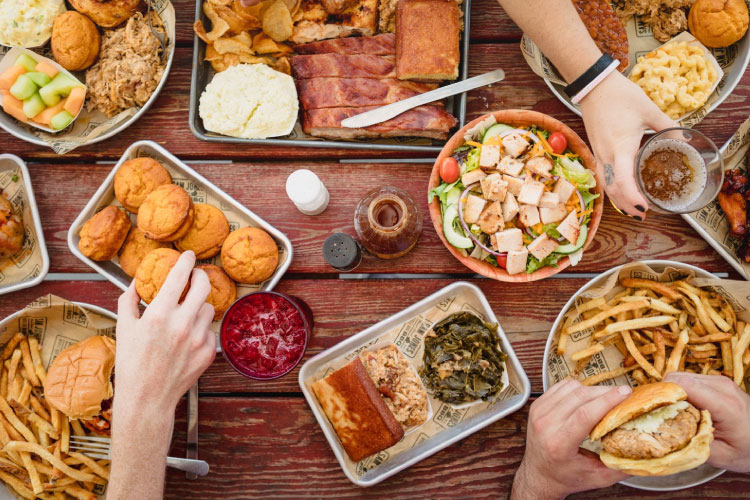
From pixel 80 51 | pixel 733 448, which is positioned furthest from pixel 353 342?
pixel 80 51

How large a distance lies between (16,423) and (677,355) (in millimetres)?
2510

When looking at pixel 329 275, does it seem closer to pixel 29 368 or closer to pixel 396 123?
pixel 396 123

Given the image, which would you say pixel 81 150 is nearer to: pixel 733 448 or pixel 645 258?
pixel 645 258

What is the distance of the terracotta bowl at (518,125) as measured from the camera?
6.53 feet

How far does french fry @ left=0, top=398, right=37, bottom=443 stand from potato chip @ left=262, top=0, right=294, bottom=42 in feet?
5.95

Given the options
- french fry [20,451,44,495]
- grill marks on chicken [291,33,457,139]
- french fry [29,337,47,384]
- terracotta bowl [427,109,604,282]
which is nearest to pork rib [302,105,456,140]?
grill marks on chicken [291,33,457,139]

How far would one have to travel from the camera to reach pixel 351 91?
2158mm

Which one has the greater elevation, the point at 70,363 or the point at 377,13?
the point at 377,13

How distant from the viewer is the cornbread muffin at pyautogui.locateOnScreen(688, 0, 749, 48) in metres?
2.05

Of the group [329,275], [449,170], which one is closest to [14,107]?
[329,275]

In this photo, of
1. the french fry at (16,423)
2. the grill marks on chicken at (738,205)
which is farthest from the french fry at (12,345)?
the grill marks on chicken at (738,205)

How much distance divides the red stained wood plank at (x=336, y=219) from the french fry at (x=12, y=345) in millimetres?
323

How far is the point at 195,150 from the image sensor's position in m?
2.27

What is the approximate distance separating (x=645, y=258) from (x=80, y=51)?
2.55m
